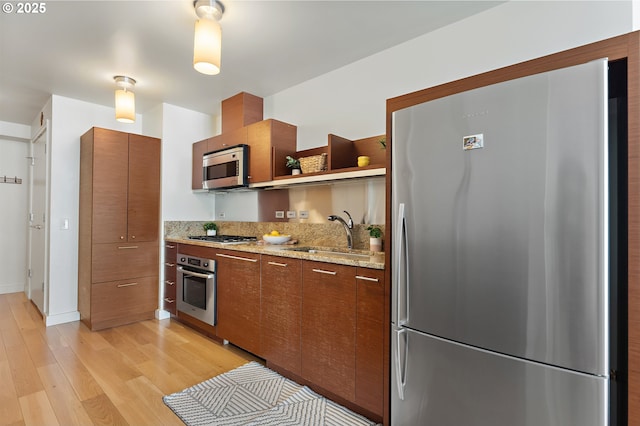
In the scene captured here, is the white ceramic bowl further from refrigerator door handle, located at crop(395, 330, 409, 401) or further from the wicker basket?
refrigerator door handle, located at crop(395, 330, 409, 401)

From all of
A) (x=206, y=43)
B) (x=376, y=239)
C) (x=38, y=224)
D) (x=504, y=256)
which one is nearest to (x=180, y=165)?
(x=38, y=224)

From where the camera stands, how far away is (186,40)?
2.38 meters

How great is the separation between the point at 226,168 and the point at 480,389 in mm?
2806

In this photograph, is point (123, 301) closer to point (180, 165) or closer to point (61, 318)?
point (61, 318)

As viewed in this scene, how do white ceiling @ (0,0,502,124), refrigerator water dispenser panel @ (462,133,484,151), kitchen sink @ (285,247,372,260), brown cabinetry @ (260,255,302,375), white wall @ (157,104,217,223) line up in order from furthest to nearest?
white wall @ (157,104,217,223)
kitchen sink @ (285,247,372,260)
brown cabinetry @ (260,255,302,375)
white ceiling @ (0,0,502,124)
refrigerator water dispenser panel @ (462,133,484,151)

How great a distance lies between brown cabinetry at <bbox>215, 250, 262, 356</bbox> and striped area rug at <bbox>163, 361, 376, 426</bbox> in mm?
316

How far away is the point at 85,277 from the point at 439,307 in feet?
11.7

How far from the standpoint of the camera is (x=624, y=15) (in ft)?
5.14

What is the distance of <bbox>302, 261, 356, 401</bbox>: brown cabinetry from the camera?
1.88m

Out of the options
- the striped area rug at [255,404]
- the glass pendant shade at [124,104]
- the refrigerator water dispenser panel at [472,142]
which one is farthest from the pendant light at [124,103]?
the refrigerator water dispenser panel at [472,142]

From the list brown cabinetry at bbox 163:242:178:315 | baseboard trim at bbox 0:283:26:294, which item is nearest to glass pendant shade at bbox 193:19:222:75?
brown cabinetry at bbox 163:242:178:315

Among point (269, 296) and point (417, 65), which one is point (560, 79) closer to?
point (417, 65)

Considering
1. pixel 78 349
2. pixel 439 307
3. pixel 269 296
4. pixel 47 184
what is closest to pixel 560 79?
pixel 439 307

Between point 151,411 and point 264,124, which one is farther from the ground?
point 264,124
